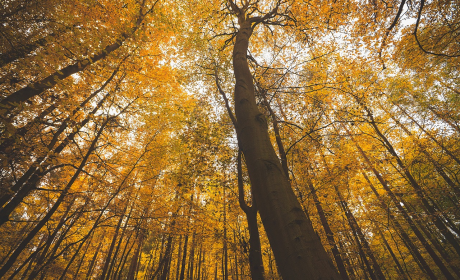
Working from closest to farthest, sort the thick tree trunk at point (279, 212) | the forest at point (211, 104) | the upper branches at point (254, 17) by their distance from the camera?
the thick tree trunk at point (279, 212), the forest at point (211, 104), the upper branches at point (254, 17)

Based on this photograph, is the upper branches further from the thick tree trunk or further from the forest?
the thick tree trunk

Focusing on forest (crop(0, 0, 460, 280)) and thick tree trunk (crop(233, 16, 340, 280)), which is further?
forest (crop(0, 0, 460, 280))

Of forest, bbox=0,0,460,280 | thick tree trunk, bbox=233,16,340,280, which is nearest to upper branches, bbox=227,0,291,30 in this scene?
forest, bbox=0,0,460,280

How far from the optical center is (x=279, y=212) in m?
1.17

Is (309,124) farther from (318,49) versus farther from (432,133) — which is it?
(432,133)

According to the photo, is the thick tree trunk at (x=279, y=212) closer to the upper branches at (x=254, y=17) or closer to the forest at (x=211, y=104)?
the forest at (x=211, y=104)

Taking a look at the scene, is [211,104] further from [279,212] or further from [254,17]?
[279,212]

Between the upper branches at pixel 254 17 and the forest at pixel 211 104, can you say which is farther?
the upper branches at pixel 254 17

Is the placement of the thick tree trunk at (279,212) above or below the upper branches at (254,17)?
below

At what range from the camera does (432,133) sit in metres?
9.02

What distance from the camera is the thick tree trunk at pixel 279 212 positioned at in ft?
3.16

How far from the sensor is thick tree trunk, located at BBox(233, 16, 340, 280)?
96 cm

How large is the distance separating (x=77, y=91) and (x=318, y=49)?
763cm

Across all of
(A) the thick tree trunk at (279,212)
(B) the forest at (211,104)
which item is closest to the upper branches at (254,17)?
(B) the forest at (211,104)
